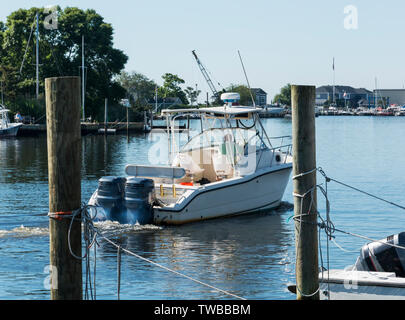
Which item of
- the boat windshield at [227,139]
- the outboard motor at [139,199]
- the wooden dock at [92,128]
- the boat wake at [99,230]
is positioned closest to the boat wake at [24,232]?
the boat wake at [99,230]

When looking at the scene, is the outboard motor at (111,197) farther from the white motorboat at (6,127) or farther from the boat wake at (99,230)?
the white motorboat at (6,127)

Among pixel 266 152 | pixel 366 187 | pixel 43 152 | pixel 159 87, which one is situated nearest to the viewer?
pixel 266 152

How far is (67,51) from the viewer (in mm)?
81375

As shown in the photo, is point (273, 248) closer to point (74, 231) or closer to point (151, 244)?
point (151, 244)

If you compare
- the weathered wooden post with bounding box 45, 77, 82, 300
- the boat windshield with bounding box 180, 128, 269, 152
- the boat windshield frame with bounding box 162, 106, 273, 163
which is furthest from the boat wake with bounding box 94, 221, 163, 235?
the weathered wooden post with bounding box 45, 77, 82, 300

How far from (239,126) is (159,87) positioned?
156 metres

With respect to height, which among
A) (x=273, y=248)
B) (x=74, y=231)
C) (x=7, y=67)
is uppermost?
(x=7, y=67)

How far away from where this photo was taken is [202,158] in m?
21.6

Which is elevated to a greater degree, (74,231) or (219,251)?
(74,231)

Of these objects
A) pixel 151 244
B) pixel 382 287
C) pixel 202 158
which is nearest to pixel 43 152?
pixel 202 158

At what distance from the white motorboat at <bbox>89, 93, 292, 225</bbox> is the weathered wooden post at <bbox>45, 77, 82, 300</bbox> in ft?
30.9

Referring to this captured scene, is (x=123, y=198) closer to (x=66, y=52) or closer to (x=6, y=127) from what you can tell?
(x=6, y=127)

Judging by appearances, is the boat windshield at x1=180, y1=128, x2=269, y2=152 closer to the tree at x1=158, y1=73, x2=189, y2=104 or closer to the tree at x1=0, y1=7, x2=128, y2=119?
the tree at x1=0, y1=7, x2=128, y2=119

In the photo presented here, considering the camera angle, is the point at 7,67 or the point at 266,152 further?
the point at 7,67
